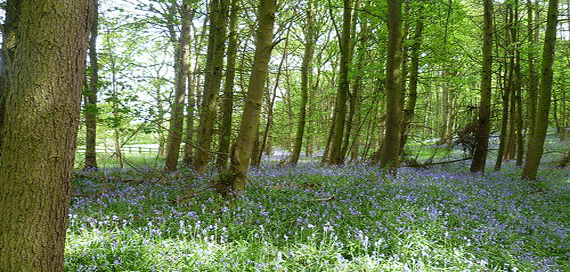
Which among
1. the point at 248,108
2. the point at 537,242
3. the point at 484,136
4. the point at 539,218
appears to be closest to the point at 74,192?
the point at 248,108

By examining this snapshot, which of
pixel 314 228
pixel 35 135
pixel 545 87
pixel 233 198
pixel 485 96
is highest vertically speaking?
pixel 545 87

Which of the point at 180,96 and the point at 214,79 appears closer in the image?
the point at 214,79

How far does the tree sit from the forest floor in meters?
0.92

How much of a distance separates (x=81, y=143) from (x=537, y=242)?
11322mm

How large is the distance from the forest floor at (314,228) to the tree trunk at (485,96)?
4.30 metres

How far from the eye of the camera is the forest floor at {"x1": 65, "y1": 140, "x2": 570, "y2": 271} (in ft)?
12.5

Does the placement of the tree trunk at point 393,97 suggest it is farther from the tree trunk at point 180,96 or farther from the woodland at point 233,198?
the tree trunk at point 180,96

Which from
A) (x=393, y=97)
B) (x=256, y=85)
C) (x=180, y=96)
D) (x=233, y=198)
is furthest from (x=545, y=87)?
(x=180, y=96)

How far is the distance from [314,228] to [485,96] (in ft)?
33.8

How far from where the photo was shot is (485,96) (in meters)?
12.3

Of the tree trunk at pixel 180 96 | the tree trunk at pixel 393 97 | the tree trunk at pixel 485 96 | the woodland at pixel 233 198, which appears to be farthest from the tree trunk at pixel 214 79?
the tree trunk at pixel 485 96

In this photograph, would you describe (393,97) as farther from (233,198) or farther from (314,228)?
(314,228)

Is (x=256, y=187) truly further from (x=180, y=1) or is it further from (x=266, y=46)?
(x=180, y=1)

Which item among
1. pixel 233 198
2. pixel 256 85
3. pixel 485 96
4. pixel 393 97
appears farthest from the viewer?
pixel 485 96
